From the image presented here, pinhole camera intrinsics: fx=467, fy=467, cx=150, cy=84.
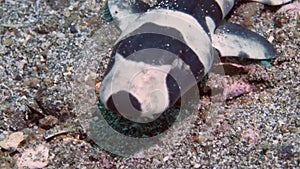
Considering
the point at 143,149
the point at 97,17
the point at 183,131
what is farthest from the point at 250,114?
the point at 97,17


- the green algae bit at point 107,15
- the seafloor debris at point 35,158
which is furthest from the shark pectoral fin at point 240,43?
the seafloor debris at point 35,158

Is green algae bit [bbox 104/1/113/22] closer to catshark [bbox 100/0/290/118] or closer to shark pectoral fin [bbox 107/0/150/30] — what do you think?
shark pectoral fin [bbox 107/0/150/30]

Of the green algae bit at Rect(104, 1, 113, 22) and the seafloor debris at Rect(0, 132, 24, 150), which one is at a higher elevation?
the green algae bit at Rect(104, 1, 113, 22)

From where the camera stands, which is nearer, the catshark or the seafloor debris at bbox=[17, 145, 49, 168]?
the catshark

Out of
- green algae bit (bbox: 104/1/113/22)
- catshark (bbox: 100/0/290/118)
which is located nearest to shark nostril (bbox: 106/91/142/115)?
catshark (bbox: 100/0/290/118)

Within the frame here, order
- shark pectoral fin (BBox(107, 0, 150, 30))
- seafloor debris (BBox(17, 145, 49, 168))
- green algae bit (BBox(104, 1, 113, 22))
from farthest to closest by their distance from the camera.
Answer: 1. green algae bit (BBox(104, 1, 113, 22))
2. shark pectoral fin (BBox(107, 0, 150, 30))
3. seafloor debris (BBox(17, 145, 49, 168))

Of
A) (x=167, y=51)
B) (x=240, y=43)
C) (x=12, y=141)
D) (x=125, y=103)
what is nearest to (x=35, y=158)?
(x=12, y=141)

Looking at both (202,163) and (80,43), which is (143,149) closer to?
(202,163)
